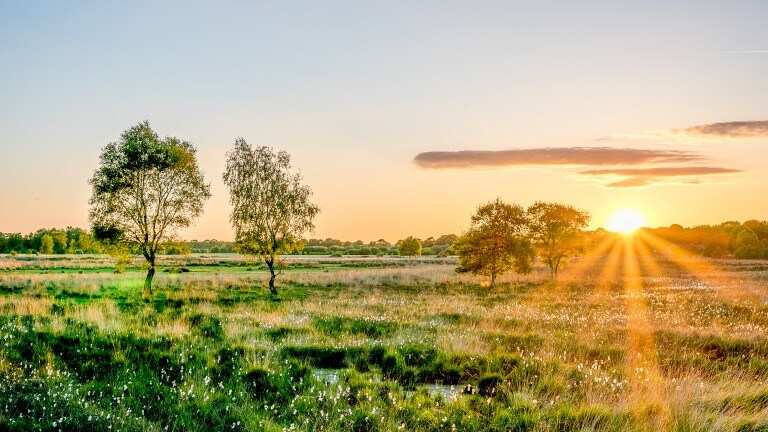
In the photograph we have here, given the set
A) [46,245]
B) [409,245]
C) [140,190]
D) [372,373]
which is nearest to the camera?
[372,373]

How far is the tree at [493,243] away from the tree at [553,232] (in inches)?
645

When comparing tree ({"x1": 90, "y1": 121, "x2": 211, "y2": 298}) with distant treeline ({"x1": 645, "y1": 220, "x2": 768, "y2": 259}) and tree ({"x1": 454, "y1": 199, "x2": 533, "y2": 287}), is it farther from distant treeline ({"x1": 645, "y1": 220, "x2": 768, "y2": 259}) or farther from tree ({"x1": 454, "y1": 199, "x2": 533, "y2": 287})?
distant treeline ({"x1": 645, "y1": 220, "x2": 768, "y2": 259})

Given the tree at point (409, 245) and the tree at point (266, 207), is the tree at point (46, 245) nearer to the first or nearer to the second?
the tree at point (409, 245)

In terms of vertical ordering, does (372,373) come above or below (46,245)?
below

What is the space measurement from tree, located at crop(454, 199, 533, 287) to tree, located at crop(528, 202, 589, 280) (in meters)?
16.4

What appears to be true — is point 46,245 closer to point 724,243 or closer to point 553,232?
point 553,232

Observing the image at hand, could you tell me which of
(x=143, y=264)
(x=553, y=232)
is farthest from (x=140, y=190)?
(x=553, y=232)

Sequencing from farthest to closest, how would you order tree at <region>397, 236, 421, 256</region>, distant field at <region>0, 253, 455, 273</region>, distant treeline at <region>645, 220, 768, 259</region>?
tree at <region>397, 236, 421, 256</region>, distant treeline at <region>645, 220, 768, 259</region>, distant field at <region>0, 253, 455, 273</region>

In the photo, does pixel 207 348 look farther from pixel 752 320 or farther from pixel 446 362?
pixel 752 320

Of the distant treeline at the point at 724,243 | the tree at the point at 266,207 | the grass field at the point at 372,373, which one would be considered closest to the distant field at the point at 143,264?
the tree at the point at 266,207

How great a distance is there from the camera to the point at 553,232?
71.5 metres

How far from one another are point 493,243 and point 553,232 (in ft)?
69.8

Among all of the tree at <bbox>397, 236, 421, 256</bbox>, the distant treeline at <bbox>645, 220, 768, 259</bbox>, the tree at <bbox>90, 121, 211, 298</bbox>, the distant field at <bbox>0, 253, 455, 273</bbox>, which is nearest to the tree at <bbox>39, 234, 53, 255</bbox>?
the distant field at <bbox>0, 253, 455, 273</bbox>

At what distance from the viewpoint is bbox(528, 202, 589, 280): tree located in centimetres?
7156
